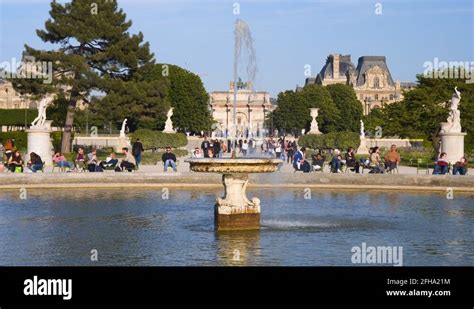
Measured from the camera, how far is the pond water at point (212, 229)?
1194 centimetres

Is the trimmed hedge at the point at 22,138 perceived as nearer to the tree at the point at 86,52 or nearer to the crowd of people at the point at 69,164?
the tree at the point at 86,52

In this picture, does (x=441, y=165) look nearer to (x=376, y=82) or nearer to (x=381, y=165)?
(x=381, y=165)

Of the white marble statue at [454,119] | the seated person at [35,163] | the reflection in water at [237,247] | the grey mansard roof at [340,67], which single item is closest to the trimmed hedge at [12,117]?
the seated person at [35,163]

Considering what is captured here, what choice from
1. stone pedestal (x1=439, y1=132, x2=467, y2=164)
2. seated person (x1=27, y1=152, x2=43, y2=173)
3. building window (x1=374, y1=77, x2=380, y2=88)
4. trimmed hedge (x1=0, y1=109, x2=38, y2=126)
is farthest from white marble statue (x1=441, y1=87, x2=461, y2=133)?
building window (x1=374, y1=77, x2=380, y2=88)

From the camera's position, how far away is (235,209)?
1472cm

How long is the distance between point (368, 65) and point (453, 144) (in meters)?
117

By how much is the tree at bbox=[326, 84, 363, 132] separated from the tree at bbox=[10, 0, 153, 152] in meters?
57.2

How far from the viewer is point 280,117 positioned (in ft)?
322

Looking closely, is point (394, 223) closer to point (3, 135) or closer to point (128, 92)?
point (128, 92)

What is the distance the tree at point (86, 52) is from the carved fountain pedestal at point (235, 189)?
2499cm

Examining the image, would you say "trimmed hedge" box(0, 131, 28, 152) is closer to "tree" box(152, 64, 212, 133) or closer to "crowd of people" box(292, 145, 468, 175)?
"crowd of people" box(292, 145, 468, 175)

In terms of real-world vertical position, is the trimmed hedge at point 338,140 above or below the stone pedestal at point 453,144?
above

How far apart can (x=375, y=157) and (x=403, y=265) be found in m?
16.1
